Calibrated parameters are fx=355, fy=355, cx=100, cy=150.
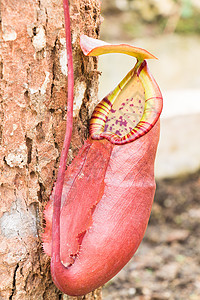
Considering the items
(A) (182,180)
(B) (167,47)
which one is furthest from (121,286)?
(B) (167,47)

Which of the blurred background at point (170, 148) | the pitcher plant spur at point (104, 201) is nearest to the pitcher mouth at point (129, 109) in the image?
the pitcher plant spur at point (104, 201)

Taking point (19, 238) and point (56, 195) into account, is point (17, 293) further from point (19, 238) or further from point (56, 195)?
point (56, 195)

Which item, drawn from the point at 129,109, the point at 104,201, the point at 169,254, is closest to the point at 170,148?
the point at 169,254

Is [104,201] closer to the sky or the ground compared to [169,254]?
closer to the sky

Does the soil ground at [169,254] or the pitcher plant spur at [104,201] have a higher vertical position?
the pitcher plant spur at [104,201]

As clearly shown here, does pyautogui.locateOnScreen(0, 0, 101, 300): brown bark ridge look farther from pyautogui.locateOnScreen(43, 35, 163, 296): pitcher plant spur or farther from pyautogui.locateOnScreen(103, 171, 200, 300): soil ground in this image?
pyautogui.locateOnScreen(103, 171, 200, 300): soil ground

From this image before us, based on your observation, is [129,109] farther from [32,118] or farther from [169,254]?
[169,254]

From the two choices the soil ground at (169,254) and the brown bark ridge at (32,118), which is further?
the soil ground at (169,254)

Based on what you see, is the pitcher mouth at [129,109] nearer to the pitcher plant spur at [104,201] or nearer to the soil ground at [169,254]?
the pitcher plant spur at [104,201]
